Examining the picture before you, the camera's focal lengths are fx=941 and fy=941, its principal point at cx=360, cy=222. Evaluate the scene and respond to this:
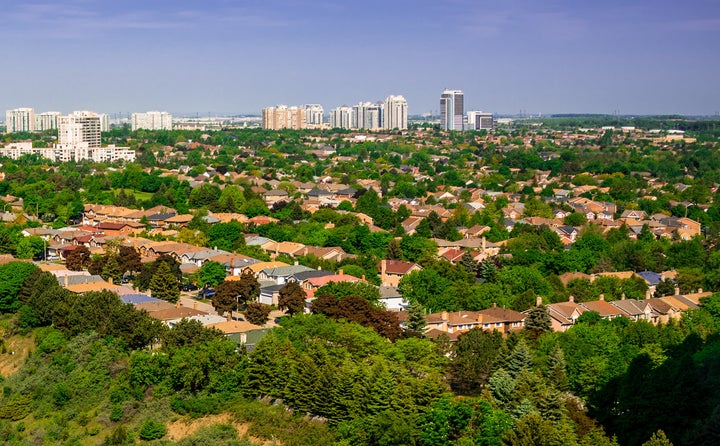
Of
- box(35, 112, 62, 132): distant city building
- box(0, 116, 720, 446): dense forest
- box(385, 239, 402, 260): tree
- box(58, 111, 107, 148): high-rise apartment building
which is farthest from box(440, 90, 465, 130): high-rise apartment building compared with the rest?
box(385, 239, 402, 260): tree

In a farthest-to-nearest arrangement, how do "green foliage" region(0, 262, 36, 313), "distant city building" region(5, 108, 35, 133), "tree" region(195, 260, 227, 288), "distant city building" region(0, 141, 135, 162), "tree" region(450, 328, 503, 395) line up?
"distant city building" region(5, 108, 35, 133) → "distant city building" region(0, 141, 135, 162) → "tree" region(195, 260, 227, 288) → "green foliage" region(0, 262, 36, 313) → "tree" region(450, 328, 503, 395)

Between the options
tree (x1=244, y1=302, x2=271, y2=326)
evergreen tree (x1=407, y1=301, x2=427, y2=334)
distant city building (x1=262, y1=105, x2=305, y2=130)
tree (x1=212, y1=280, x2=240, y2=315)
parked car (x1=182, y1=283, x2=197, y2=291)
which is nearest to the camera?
evergreen tree (x1=407, y1=301, x2=427, y2=334)

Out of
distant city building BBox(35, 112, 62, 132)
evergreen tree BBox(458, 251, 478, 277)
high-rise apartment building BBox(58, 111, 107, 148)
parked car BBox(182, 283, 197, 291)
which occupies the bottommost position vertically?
parked car BBox(182, 283, 197, 291)

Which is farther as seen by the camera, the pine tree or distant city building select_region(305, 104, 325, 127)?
distant city building select_region(305, 104, 325, 127)

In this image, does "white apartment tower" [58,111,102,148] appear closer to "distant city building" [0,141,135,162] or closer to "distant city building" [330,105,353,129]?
"distant city building" [0,141,135,162]

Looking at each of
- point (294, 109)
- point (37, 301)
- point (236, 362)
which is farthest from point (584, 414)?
point (294, 109)

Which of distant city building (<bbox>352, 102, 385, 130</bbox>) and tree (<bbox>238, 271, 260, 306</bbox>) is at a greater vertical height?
distant city building (<bbox>352, 102, 385, 130</bbox>)

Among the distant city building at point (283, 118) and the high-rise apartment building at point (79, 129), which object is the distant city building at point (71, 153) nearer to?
the high-rise apartment building at point (79, 129)
